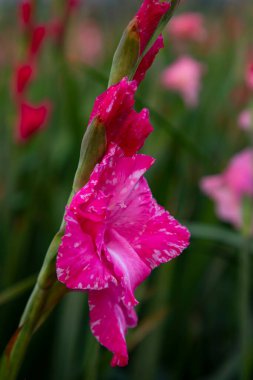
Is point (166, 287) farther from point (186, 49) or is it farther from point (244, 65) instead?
point (186, 49)

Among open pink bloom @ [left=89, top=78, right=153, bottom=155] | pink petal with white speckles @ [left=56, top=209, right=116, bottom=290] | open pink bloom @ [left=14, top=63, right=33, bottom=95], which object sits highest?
open pink bloom @ [left=89, top=78, right=153, bottom=155]

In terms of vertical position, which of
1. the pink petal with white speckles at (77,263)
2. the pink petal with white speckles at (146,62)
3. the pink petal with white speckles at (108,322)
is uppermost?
the pink petal with white speckles at (146,62)

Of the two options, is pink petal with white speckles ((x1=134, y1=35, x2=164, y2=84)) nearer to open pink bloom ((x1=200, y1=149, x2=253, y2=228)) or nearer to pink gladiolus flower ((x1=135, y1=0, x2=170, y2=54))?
pink gladiolus flower ((x1=135, y1=0, x2=170, y2=54))

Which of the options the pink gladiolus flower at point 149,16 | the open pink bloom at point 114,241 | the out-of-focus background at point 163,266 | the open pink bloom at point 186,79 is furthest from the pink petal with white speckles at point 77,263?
the open pink bloom at point 186,79

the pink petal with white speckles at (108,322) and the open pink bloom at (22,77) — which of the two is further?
the open pink bloom at (22,77)

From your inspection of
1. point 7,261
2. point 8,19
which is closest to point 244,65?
point 7,261

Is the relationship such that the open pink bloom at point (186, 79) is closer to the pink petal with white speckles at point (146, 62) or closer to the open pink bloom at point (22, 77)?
the open pink bloom at point (22, 77)

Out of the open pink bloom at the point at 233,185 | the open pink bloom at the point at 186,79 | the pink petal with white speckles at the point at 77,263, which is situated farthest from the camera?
the open pink bloom at the point at 186,79

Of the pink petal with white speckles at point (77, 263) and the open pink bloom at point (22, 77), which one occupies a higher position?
the open pink bloom at point (22, 77)

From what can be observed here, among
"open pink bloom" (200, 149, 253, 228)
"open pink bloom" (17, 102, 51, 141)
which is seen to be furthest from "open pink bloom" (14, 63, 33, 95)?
"open pink bloom" (200, 149, 253, 228)
